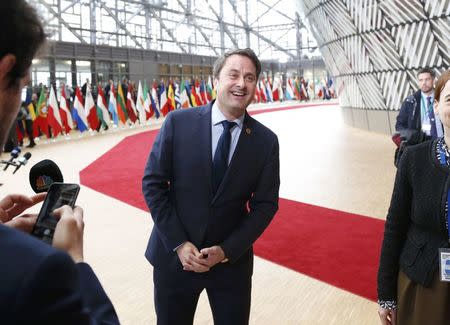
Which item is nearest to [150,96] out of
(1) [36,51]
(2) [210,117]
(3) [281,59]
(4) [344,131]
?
(4) [344,131]

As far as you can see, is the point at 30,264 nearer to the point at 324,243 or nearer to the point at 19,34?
the point at 19,34

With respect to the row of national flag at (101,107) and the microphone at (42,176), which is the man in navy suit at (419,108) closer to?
the microphone at (42,176)

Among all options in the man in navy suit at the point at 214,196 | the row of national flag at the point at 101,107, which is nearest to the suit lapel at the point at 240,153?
the man in navy suit at the point at 214,196

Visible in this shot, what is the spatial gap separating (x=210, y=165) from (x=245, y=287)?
621 mm

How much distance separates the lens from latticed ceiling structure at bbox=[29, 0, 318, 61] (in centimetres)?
2502

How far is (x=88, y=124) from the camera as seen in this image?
1595 centimetres

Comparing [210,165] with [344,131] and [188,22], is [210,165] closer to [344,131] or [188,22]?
[344,131]

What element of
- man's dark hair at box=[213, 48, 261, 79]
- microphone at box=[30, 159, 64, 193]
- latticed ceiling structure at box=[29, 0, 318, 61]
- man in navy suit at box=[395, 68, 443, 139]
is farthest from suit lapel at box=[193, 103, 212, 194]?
latticed ceiling structure at box=[29, 0, 318, 61]

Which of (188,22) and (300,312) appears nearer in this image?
(300,312)

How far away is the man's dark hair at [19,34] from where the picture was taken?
2.62ft

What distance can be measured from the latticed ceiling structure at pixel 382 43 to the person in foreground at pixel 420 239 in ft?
36.0

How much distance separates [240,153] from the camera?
7.02 ft

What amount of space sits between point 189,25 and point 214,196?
33458 millimetres

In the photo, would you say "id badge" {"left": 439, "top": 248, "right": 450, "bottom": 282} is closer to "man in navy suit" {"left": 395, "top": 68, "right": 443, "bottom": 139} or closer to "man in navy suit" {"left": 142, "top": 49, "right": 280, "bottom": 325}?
"man in navy suit" {"left": 142, "top": 49, "right": 280, "bottom": 325}
